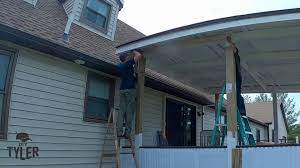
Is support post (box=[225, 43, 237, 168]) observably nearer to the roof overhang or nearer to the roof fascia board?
the roof fascia board

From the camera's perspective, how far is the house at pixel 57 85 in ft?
21.3

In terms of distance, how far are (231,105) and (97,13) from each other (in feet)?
17.3

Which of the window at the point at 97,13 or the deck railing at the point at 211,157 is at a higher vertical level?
the window at the point at 97,13

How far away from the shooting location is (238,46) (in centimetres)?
797

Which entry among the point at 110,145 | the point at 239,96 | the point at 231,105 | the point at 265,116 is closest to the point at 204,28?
the point at 231,105

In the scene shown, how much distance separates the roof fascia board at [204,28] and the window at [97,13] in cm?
250

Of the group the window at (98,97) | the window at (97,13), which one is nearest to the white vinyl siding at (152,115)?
the window at (98,97)

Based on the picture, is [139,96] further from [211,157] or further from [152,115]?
[152,115]

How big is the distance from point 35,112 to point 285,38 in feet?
15.8

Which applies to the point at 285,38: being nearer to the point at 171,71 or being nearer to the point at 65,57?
the point at 171,71

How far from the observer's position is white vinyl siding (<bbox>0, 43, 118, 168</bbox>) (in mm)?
6591

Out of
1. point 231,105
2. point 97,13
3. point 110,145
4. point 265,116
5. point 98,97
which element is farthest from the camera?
point 265,116

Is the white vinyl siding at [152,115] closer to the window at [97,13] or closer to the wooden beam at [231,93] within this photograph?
the window at [97,13]

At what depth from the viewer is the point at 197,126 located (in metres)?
14.1
